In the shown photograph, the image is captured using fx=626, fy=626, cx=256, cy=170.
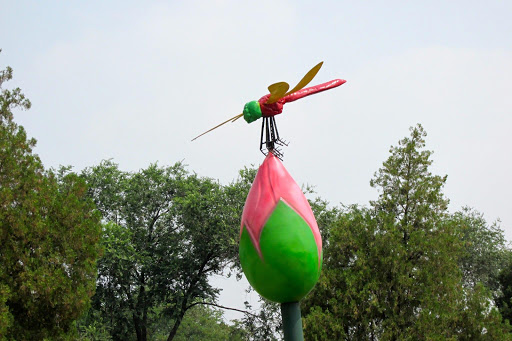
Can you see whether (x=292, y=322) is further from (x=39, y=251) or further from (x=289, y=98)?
(x=39, y=251)

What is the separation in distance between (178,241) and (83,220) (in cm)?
1179

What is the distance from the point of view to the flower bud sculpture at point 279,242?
8.33 metres

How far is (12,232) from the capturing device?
12.1 m

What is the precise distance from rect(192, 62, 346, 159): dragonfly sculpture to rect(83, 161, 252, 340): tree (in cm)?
1363

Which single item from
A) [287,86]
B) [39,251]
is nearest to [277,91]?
[287,86]

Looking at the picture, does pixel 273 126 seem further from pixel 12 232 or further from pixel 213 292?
pixel 213 292

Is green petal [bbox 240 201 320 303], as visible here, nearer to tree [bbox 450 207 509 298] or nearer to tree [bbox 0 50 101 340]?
tree [bbox 0 50 101 340]

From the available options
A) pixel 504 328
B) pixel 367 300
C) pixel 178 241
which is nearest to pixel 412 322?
pixel 367 300

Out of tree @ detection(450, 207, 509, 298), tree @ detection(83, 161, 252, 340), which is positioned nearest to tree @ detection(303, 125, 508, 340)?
tree @ detection(83, 161, 252, 340)

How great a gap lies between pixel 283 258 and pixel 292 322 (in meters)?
1.06

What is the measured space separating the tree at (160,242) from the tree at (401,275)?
8444mm

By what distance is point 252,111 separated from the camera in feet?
30.3

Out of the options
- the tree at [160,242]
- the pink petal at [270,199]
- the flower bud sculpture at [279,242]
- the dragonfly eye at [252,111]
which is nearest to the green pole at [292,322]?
the flower bud sculpture at [279,242]

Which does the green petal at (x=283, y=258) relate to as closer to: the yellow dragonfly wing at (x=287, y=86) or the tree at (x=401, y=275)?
the yellow dragonfly wing at (x=287, y=86)
